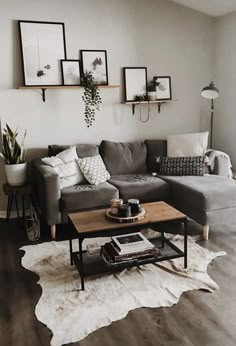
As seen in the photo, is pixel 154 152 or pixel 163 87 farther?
pixel 163 87

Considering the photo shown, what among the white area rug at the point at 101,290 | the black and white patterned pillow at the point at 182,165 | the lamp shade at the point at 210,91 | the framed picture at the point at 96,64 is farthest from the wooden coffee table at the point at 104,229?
the framed picture at the point at 96,64

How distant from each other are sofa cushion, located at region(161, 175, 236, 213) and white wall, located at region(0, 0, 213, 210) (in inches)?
46.5

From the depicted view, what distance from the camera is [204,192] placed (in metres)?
3.39

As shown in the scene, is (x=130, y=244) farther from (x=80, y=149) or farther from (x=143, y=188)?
(x=80, y=149)

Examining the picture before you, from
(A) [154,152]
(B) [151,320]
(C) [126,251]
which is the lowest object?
(B) [151,320]

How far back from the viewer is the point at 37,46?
4.04 m

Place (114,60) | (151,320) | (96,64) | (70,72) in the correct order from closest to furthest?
(151,320) → (70,72) → (96,64) → (114,60)

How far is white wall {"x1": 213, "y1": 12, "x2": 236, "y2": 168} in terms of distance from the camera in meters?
4.61

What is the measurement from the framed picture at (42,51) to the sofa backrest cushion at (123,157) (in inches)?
37.7

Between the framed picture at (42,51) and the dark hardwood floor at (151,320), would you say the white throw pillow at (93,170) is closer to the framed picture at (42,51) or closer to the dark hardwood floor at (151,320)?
the framed picture at (42,51)

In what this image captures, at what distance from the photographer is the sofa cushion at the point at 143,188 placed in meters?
3.79

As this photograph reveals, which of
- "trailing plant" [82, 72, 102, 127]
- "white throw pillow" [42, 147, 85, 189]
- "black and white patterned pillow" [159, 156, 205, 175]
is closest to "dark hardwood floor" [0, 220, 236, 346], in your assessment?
"white throw pillow" [42, 147, 85, 189]

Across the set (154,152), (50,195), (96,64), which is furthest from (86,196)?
(96,64)

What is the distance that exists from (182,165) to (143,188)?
1.99ft
